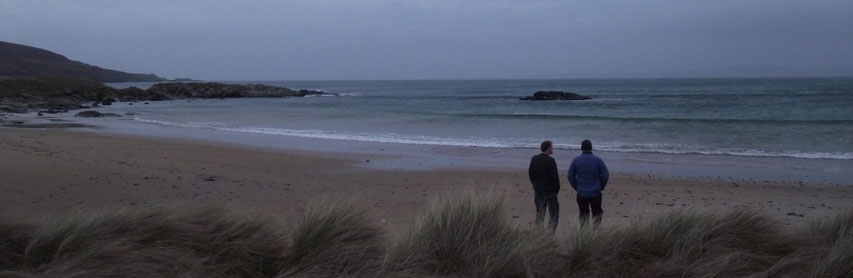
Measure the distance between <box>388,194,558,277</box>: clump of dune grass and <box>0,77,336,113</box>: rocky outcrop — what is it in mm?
41007

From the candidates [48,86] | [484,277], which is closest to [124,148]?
[484,277]

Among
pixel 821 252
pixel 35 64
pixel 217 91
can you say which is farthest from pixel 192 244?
pixel 35 64

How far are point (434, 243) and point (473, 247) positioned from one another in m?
0.30

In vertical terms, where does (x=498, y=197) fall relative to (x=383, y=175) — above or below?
above

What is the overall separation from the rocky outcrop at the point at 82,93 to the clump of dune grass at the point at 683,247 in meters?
41.9

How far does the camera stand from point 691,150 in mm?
19766

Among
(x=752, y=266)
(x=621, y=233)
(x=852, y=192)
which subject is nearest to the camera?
(x=752, y=266)

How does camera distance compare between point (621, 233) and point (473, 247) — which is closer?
point (473, 247)

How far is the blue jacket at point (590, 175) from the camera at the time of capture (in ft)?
23.2

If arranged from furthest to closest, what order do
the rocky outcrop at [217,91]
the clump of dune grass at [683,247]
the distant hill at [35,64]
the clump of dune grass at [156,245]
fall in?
the distant hill at [35,64]
the rocky outcrop at [217,91]
the clump of dune grass at [683,247]
the clump of dune grass at [156,245]

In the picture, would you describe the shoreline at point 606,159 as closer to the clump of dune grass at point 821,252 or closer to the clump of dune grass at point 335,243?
the clump of dune grass at point 821,252

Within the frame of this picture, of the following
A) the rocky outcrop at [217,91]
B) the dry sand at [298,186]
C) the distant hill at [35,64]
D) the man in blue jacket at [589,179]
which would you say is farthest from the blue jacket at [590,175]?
the distant hill at [35,64]

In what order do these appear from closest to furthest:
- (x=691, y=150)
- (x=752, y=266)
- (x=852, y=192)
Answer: (x=752, y=266) < (x=852, y=192) < (x=691, y=150)

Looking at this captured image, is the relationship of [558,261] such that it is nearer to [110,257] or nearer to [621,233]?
[621,233]
